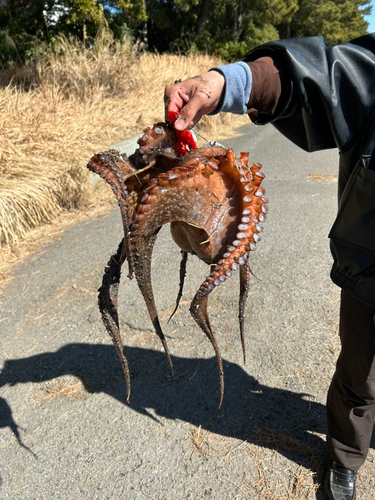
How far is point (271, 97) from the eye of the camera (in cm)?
161

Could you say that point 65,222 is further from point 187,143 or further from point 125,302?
point 187,143

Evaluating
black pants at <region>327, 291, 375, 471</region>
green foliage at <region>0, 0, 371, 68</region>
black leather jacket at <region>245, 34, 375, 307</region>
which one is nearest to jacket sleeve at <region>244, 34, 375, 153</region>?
black leather jacket at <region>245, 34, 375, 307</region>

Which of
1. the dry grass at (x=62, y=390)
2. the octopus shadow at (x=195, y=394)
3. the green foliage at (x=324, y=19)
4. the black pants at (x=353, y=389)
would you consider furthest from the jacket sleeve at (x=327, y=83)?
the green foliage at (x=324, y=19)

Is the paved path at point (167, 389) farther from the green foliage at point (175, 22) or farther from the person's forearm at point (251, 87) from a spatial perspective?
the green foliage at point (175, 22)

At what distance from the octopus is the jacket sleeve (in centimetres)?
41

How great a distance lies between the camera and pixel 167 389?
3070 mm

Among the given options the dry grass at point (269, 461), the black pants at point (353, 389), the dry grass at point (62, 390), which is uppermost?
the black pants at point (353, 389)

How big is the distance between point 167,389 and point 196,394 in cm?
25

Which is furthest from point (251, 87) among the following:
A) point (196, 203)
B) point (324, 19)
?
point (324, 19)

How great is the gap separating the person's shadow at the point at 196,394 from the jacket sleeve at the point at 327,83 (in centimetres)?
198

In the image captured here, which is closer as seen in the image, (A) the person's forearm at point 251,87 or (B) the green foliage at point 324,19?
(A) the person's forearm at point 251,87

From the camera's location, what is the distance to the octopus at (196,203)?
1.32 meters

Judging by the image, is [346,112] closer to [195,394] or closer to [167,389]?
[195,394]

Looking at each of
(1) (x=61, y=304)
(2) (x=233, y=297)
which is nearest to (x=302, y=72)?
(2) (x=233, y=297)
